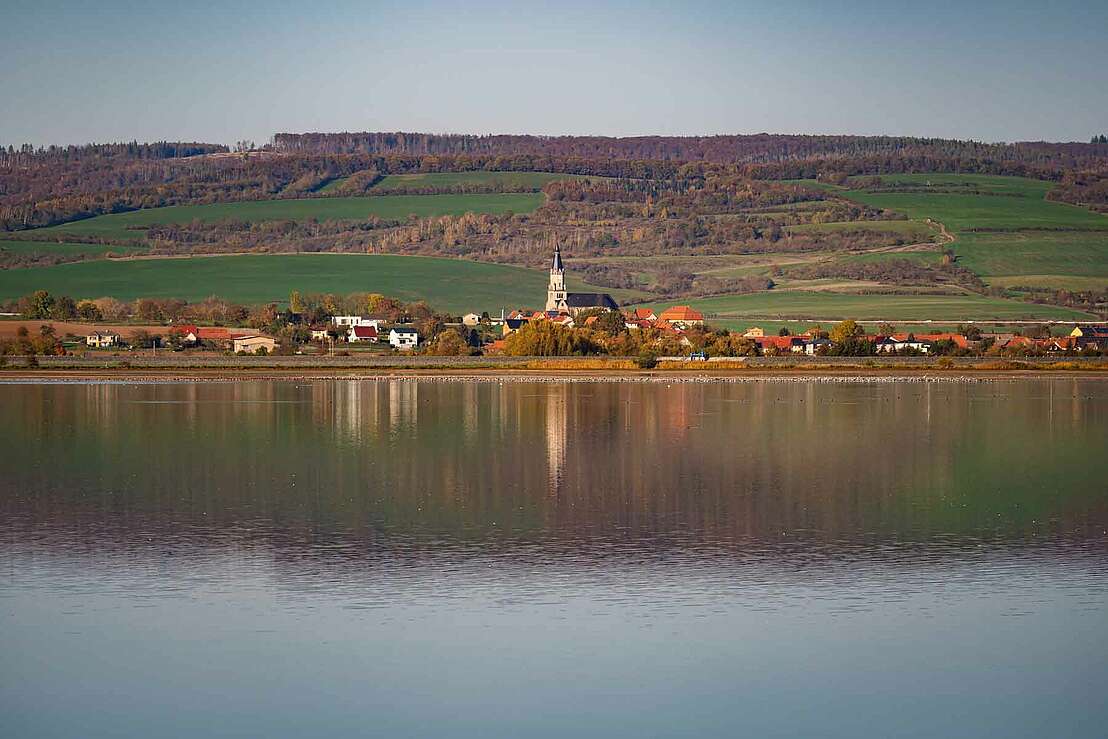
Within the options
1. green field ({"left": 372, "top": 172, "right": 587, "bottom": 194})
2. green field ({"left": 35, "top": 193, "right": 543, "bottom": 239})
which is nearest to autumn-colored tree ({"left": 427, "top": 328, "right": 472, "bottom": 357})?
green field ({"left": 35, "top": 193, "right": 543, "bottom": 239})

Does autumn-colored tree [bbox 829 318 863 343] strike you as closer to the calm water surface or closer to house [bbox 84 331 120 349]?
house [bbox 84 331 120 349]

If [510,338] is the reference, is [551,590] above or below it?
below

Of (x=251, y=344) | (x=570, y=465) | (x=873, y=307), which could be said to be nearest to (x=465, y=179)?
(x=873, y=307)

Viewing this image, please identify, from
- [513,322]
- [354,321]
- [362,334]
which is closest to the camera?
[362,334]

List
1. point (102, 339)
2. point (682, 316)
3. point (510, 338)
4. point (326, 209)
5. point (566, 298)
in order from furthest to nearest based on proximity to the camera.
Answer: point (326, 209) < point (566, 298) < point (682, 316) < point (102, 339) < point (510, 338)

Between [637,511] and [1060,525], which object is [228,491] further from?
[1060,525]

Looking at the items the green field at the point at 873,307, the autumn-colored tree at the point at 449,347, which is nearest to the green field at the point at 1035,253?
the green field at the point at 873,307

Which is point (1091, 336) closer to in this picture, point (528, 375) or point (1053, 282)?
point (1053, 282)

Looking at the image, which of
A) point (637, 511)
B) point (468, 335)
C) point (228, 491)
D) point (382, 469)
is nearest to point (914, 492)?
point (637, 511)
